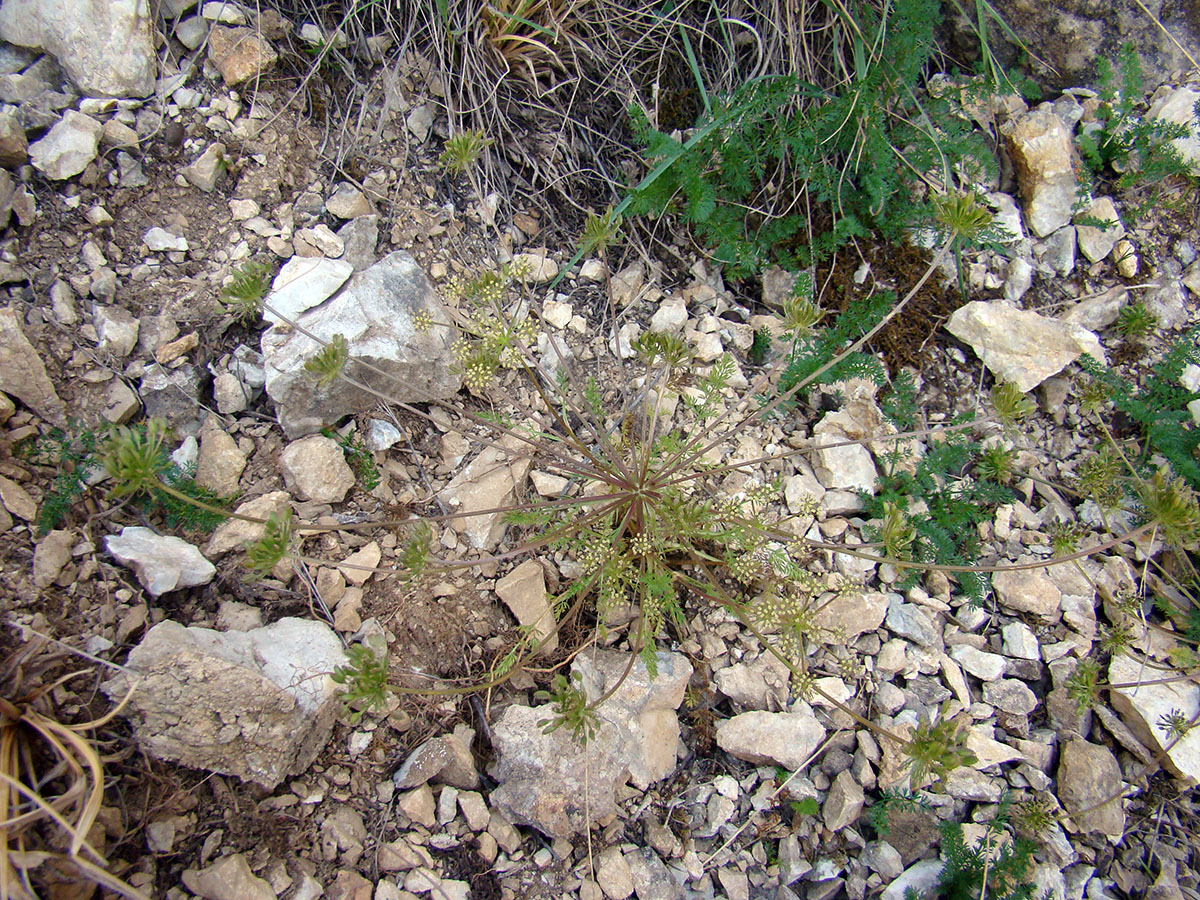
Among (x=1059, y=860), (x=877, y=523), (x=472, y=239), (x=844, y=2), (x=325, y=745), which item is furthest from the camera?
(x=844, y=2)

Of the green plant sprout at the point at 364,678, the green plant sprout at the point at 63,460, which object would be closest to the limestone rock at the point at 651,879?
the green plant sprout at the point at 364,678

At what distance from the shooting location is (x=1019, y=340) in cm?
372

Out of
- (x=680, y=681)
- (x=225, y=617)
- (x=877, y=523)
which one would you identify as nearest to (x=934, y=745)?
(x=680, y=681)

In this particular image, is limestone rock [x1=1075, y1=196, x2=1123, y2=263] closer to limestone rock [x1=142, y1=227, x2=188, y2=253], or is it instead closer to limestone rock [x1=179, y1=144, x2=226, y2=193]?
limestone rock [x1=179, y1=144, x2=226, y2=193]

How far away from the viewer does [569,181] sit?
3.88 m

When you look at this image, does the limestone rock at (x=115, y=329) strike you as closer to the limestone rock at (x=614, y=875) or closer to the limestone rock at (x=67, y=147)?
the limestone rock at (x=67, y=147)

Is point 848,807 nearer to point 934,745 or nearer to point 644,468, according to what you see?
point 934,745

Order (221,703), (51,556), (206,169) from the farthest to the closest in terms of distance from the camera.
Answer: (206,169) < (51,556) < (221,703)

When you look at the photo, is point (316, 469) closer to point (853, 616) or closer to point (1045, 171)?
point (853, 616)

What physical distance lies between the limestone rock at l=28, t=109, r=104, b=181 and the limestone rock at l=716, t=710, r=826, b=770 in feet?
12.0

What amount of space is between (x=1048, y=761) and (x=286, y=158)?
440 centimetres

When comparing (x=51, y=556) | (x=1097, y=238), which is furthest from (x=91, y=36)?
(x=1097, y=238)

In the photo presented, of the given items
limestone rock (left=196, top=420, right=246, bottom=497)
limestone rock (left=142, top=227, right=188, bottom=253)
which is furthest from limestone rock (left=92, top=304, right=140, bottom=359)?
limestone rock (left=196, top=420, right=246, bottom=497)

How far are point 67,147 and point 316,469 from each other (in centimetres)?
179
